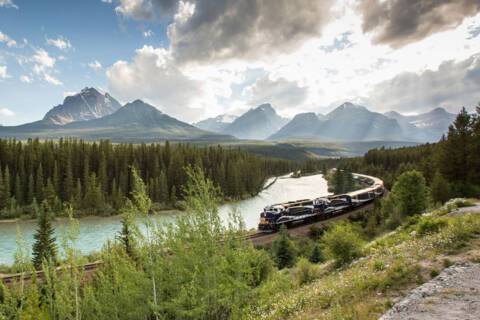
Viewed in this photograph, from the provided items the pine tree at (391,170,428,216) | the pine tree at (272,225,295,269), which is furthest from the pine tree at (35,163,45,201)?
the pine tree at (391,170,428,216)

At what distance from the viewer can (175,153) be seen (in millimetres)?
88000

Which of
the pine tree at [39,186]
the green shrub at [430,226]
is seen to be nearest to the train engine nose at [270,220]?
the green shrub at [430,226]

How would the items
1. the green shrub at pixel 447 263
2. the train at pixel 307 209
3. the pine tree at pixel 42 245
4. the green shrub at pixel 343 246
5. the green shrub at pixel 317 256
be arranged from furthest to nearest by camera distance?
the train at pixel 307 209 < the pine tree at pixel 42 245 < the green shrub at pixel 317 256 < the green shrub at pixel 343 246 < the green shrub at pixel 447 263

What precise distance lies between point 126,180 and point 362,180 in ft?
238

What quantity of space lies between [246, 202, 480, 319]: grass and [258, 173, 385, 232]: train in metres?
19.9

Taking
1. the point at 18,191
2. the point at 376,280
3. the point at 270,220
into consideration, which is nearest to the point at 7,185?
the point at 18,191

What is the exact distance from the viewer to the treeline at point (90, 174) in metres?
65.3

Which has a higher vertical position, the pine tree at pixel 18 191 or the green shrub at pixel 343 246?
the green shrub at pixel 343 246

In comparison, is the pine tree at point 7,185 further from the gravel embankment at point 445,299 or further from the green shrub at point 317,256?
the gravel embankment at point 445,299

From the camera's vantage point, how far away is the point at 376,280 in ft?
40.8

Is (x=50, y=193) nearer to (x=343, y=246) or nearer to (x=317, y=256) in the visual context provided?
(x=317, y=256)

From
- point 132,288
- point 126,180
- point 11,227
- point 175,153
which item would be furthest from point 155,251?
point 175,153

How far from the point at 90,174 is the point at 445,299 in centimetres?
8050

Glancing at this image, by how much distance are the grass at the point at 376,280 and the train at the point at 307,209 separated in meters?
19.9
